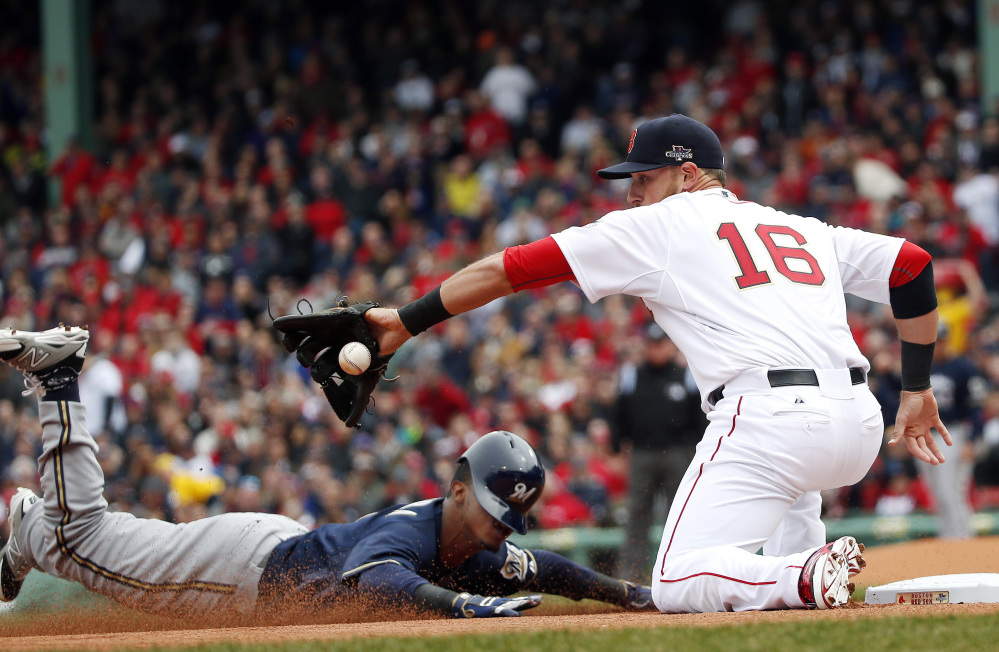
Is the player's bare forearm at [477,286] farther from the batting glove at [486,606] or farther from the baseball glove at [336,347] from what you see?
the batting glove at [486,606]

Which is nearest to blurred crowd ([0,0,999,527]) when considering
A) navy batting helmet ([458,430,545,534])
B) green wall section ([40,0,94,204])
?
green wall section ([40,0,94,204])

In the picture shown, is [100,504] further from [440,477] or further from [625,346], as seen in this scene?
[625,346]

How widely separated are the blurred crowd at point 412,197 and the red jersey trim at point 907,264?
4712 millimetres

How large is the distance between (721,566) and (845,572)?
0.37 meters

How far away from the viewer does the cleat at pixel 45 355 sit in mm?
4480

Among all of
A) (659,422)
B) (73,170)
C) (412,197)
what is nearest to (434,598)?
(659,422)

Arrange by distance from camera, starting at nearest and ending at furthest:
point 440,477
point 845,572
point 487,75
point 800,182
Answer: point 845,572
point 440,477
point 800,182
point 487,75

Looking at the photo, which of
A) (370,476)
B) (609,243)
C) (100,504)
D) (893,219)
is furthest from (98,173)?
(609,243)

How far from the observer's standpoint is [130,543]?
463 centimetres

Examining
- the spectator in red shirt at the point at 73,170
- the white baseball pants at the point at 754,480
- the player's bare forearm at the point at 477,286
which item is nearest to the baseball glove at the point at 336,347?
the player's bare forearm at the point at 477,286

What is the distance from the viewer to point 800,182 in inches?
455

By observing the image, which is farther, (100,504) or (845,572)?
(100,504)

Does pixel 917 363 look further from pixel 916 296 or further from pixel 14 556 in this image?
pixel 14 556

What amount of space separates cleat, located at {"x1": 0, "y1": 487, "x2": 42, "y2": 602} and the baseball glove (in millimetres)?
1460
